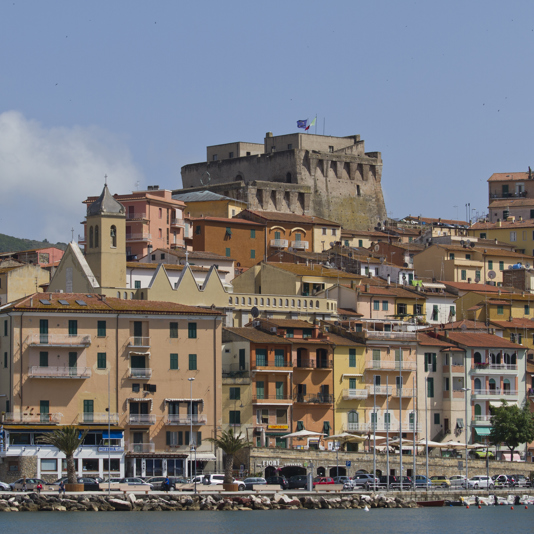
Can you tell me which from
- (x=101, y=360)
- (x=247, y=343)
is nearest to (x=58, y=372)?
(x=101, y=360)

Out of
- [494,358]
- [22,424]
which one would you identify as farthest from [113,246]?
[494,358]

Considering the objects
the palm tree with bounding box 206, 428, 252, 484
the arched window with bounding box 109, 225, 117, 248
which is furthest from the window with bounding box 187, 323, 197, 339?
the arched window with bounding box 109, 225, 117, 248

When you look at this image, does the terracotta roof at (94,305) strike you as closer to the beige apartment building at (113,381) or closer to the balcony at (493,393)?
the beige apartment building at (113,381)

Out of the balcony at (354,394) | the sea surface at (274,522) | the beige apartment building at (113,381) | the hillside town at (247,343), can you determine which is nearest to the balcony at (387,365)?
the hillside town at (247,343)

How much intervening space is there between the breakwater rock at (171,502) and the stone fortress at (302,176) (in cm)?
6544

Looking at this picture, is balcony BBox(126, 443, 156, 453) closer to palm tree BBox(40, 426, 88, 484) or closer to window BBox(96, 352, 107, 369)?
window BBox(96, 352, 107, 369)

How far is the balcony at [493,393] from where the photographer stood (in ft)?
315

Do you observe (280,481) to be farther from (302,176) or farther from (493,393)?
(302,176)

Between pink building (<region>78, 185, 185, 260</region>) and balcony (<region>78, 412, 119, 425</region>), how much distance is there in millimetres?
36650

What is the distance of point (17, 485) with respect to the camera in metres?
74.1

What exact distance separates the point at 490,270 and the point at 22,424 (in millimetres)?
61349

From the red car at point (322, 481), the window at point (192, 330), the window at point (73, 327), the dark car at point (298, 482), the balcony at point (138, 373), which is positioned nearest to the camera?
the red car at point (322, 481)

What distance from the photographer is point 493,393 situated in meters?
96.7

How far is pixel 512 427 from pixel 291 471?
670 inches
